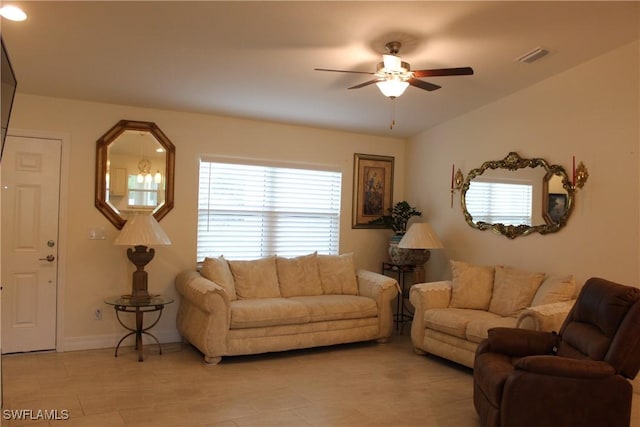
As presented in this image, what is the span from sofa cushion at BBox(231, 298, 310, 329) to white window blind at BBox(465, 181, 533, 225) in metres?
2.11

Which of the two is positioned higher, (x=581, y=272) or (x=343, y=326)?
(x=581, y=272)

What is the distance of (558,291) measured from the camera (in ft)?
12.5

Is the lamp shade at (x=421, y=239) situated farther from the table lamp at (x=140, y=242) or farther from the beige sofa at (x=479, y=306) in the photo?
the table lamp at (x=140, y=242)

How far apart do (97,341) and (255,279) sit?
165 cm

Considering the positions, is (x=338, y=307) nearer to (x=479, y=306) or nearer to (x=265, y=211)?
(x=479, y=306)

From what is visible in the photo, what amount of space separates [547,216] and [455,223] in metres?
1.22

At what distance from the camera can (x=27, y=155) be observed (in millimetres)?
4344

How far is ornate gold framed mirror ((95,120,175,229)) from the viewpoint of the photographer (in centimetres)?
463

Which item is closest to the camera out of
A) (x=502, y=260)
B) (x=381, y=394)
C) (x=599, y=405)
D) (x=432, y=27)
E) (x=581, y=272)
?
(x=599, y=405)

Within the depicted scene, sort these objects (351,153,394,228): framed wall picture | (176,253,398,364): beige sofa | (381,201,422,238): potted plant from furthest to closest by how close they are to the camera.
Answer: (351,153,394,228): framed wall picture, (381,201,422,238): potted plant, (176,253,398,364): beige sofa

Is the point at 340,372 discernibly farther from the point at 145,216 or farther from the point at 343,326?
the point at 145,216

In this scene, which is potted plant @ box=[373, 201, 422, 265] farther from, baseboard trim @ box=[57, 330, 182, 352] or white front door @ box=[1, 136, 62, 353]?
white front door @ box=[1, 136, 62, 353]

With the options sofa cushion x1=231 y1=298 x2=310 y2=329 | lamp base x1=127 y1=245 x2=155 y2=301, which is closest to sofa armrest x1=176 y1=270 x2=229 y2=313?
sofa cushion x1=231 y1=298 x2=310 y2=329

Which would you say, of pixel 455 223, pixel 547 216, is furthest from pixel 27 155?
pixel 547 216
